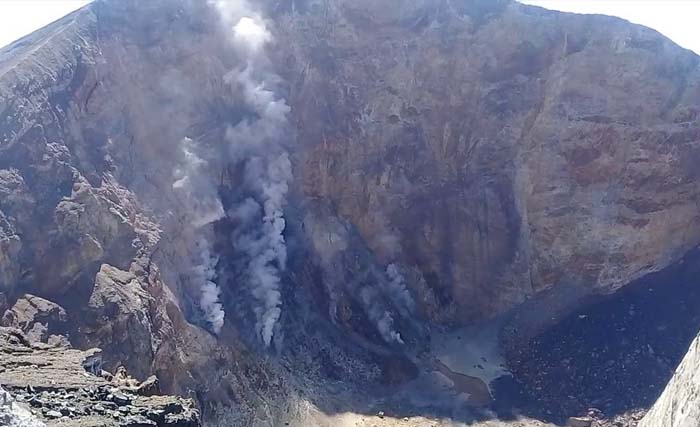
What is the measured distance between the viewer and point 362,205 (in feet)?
181

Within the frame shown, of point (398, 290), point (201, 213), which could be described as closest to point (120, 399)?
point (201, 213)

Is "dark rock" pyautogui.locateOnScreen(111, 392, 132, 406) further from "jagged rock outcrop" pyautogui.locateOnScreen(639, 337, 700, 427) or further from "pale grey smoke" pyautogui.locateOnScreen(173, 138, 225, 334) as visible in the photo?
"pale grey smoke" pyautogui.locateOnScreen(173, 138, 225, 334)

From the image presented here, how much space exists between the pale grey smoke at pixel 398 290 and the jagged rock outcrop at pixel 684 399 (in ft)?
99.8

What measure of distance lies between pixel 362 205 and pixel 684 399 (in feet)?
124

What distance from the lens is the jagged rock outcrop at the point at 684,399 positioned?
674 inches

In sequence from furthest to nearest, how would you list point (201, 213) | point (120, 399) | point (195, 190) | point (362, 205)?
point (362, 205)
point (195, 190)
point (201, 213)
point (120, 399)

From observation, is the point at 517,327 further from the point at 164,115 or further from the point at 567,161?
the point at 164,115

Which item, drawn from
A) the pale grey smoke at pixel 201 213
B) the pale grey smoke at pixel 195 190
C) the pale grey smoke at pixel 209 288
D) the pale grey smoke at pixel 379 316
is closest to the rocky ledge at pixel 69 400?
the pale grey smoke at pixel 209 288

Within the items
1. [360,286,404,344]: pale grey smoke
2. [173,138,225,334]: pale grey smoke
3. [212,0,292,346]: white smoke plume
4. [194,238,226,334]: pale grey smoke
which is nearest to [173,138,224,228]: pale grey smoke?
[173,138,225,334]: pale grey smoke

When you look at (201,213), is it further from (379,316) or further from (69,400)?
(69,400)

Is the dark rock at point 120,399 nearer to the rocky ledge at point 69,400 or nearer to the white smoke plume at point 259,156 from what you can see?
the rocky ledge at point 69,400

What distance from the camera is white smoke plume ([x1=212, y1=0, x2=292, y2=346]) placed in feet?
158

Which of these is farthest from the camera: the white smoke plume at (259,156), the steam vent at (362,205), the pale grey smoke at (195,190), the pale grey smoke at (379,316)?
the pale grey smoke at (379,316)

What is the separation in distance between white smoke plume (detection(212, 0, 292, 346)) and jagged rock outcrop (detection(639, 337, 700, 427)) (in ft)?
91.6
